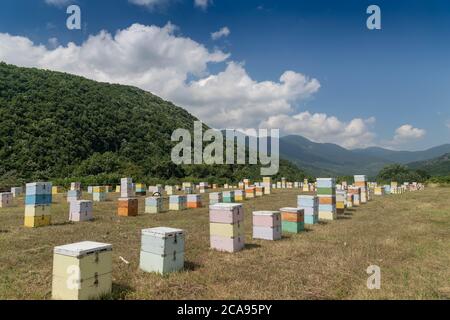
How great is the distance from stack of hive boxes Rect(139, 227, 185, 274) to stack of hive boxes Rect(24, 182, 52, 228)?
9.07m

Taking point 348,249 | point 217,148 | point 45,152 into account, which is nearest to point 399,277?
point 348,249

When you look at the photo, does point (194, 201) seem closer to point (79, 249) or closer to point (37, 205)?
point (37, 205)

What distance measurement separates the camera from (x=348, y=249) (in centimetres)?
1095

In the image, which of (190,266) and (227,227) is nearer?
(190,266)

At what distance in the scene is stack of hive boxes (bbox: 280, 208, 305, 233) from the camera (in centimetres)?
1427

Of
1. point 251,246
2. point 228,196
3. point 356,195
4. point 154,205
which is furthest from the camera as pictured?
point 228,196

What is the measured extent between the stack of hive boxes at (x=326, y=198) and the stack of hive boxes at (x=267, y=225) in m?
6.72

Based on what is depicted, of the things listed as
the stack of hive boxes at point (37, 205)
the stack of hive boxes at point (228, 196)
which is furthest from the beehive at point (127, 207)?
the stack of hive boxes at point (228, 196)

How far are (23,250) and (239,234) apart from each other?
6.54 m

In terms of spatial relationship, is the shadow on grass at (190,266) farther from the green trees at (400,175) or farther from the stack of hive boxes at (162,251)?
the green trees at (400,175)

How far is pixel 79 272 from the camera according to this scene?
610 cm

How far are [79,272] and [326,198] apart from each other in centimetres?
1490

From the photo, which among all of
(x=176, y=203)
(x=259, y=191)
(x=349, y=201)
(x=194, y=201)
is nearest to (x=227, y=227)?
(x=176, y=203)
